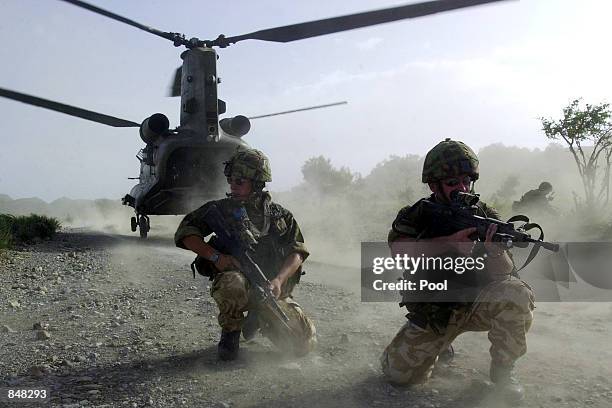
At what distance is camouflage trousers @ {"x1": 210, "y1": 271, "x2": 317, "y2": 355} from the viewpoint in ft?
11.9

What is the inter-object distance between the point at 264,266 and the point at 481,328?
1.64 metres

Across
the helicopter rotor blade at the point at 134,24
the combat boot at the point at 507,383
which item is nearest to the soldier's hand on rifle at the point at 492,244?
A: the combat boot at the point at 507,383

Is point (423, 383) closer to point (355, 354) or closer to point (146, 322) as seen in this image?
point (355, 354)

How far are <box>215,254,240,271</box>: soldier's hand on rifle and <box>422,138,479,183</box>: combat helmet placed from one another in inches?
57.9

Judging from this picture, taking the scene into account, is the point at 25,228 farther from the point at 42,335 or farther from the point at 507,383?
the point at 507,383

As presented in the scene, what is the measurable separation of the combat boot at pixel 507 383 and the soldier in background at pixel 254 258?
1.36 metres

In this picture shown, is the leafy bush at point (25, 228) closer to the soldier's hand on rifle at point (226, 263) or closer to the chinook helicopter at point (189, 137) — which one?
the chinook helicopter at point (189, 137)

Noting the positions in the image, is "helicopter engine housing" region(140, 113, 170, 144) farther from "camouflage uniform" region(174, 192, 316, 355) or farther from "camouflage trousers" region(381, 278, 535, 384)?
"camouflage trousers" region(381, 278, 535, 384)

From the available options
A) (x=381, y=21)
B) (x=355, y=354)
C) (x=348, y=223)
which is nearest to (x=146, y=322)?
(x=355, y=354)

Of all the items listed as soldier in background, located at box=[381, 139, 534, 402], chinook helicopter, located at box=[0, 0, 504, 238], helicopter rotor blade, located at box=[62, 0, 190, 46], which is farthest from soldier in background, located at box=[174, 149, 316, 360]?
chinook helicopter, located at box=[0, 0, 504, 238]

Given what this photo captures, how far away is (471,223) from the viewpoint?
3.04 meters

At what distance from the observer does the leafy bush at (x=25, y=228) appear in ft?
31.8

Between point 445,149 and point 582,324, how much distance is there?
273cm

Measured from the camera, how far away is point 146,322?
485cm
